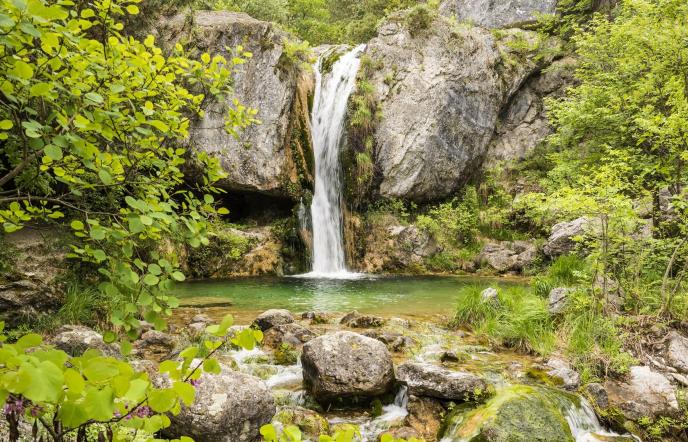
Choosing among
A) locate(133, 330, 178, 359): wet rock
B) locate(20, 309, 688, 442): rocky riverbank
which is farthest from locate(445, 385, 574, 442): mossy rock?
locate(133, 330, 178, 359): wet rock

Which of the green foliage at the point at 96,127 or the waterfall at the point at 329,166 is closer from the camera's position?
the green foliage at the point at 96,127

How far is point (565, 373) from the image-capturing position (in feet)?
17.0

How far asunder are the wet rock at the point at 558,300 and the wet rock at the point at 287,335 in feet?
12.4

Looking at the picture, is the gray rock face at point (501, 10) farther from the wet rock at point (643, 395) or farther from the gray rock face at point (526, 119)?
the wet rock at point (643, 395)

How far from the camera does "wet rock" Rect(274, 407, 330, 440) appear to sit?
14.0 feet

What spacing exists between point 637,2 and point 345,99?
10905mm

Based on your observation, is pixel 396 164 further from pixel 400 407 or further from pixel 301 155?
pixel 400 407

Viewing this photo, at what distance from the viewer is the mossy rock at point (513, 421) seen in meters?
3.91

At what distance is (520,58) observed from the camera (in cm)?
1964

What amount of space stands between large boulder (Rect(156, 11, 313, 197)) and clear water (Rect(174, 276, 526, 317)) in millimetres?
3772

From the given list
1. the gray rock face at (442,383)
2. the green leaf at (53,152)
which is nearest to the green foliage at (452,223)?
the gray rock face at (442,383)

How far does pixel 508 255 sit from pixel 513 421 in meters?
12.9

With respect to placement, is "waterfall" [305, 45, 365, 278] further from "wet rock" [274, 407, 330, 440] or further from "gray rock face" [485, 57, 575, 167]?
"wet rock" [274, 407, 330, 440]

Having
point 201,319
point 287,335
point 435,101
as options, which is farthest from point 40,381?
point 435,101
